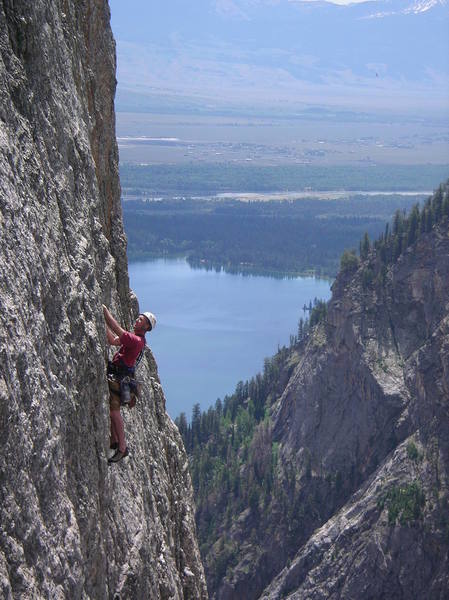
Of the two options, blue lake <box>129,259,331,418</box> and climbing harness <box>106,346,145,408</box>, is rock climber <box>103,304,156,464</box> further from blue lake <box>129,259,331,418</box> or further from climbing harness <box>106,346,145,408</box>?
blue lake <box>129,259,331,418</box>

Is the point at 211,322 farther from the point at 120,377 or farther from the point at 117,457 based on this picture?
the point at 117,457

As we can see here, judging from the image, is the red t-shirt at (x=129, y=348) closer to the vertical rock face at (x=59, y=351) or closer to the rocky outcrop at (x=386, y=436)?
the vertical rock face at (x=59, y=351)

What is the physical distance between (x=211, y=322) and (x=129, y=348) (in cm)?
12153

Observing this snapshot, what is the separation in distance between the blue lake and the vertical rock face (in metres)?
82.5

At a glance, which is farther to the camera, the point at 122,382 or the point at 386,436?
the point at 386,436

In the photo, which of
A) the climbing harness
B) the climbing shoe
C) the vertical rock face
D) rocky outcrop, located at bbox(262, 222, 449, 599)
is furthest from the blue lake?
the climbing shoe

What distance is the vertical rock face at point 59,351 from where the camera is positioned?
756 centimetres

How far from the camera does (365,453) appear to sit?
66.8 metres

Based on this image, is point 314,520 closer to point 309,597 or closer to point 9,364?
point 309,597

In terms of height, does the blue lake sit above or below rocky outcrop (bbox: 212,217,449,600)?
below

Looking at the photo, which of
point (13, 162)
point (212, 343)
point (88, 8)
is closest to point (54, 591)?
point (13, 162)

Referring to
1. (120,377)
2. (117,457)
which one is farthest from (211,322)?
(117,457)

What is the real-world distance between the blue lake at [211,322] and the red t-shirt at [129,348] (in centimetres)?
8347

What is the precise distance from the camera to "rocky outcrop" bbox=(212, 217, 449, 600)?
182ft
